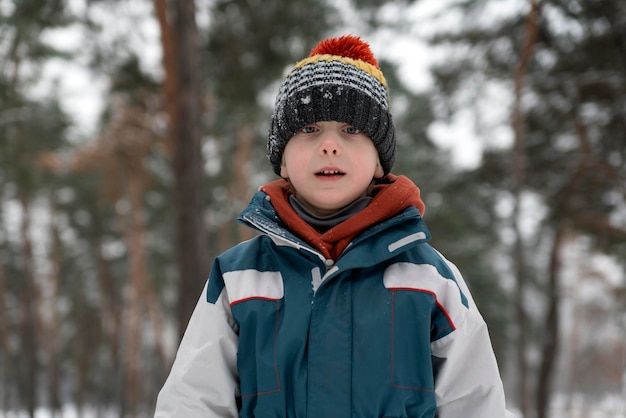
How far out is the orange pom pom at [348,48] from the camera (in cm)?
197

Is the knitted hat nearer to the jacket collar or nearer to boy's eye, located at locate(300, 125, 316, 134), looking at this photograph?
boy's eye, located at locate(300, 125, 316, 134)

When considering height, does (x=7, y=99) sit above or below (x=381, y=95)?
above

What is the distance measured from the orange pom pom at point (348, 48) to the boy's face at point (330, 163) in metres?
0.28

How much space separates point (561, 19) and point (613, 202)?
323cm

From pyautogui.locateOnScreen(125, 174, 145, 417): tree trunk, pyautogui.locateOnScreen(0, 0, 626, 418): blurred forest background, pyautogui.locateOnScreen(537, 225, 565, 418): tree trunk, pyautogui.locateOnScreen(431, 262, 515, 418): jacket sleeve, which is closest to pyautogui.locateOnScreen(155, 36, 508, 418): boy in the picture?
pyautogui.locateOnScreen(431, 262, 515, 418): jacket sleeve

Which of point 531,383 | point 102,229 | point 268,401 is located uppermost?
point 102,229

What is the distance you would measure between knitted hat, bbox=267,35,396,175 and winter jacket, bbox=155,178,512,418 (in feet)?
0.89

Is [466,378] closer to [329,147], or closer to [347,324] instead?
[347,324]

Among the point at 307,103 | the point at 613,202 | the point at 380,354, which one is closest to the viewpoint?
the point at 380,354

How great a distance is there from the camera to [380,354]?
1.61 m

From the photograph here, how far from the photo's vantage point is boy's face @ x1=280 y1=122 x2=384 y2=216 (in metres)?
1.80

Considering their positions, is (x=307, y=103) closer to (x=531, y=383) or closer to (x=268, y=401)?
(x=268, y=401)

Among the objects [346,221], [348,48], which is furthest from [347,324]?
[348,48]

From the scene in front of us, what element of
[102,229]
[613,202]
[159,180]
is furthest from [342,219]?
[102,229]
